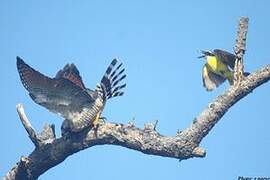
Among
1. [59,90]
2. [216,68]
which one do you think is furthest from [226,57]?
[59,90]

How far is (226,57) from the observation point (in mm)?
7992

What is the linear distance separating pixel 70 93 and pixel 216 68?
2.82 m

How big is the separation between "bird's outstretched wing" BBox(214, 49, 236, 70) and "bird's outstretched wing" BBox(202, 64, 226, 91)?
67 centimetres

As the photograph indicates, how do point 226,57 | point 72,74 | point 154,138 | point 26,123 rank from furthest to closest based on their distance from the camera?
point 226,57 < point 26,123 < point 72,74 < point 154,138

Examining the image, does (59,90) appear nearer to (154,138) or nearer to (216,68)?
(154,138)

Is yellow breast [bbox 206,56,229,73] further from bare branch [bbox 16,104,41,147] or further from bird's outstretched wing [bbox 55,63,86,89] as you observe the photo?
bare branch [bbox 16,104,41,147]

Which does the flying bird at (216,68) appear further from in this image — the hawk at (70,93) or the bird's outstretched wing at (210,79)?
the hawk at (70,93)

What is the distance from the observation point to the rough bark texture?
715 cm

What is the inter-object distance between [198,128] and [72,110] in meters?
2.23

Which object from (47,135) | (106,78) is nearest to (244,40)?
(106,78)

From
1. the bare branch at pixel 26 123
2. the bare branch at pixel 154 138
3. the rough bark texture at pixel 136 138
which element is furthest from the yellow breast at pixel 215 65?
the bare branch at pixel 26 123

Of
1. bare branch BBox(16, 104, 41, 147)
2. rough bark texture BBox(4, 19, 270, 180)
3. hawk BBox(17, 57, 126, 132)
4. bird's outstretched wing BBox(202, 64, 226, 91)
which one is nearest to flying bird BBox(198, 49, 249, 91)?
bird's outstretched wing BBox(202, 64, 226, 91)

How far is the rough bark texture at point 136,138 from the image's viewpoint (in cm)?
715

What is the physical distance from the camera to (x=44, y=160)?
26.2 ft
